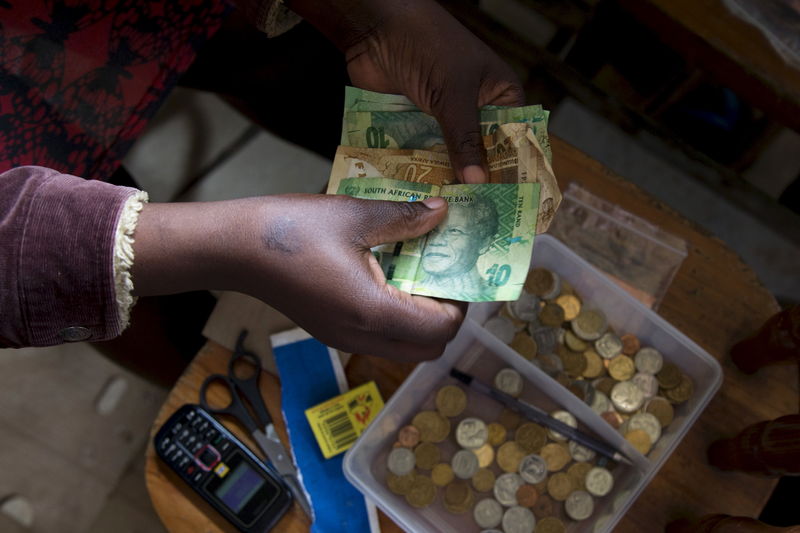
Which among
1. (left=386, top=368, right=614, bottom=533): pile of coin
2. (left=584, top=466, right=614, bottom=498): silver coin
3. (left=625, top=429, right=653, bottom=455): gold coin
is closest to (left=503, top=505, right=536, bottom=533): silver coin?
(left=386, top=368, right=614, bottom=533): pile of coin

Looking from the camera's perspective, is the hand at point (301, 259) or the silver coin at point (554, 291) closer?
the hand at point (301, 259)

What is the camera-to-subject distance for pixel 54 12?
95cm

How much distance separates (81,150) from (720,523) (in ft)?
3.90

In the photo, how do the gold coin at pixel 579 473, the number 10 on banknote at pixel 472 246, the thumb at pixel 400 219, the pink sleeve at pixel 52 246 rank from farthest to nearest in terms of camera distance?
the gold coin at pixel 579 473, the number 10 on banknote at pixel 472 246, the thumb at pixel 400 219, the pink sleeve at pixel 52 246

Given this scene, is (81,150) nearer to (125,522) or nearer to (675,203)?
(125,522)

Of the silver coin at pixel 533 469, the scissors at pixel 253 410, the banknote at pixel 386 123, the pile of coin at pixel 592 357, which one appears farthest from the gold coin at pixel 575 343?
the scissors at pixel 253 410

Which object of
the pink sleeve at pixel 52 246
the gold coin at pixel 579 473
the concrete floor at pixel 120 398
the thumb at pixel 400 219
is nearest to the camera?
the pink sleeve at pixel 52 246

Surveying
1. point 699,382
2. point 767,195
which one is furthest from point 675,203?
point 699,382

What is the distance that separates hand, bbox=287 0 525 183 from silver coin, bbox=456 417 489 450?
44 cm

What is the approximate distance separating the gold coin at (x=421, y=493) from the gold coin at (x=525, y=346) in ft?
0.91

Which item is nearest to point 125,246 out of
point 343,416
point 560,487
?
point 343,416

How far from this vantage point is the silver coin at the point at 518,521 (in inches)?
38.1

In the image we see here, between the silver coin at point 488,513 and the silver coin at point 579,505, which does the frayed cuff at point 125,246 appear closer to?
the silver coin at point 488,513

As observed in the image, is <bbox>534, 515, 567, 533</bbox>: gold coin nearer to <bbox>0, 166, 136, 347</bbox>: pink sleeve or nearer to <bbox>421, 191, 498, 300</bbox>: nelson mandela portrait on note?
<bbox>421, 191, 498, 300</bbox>: nelson mandela portrait on note
